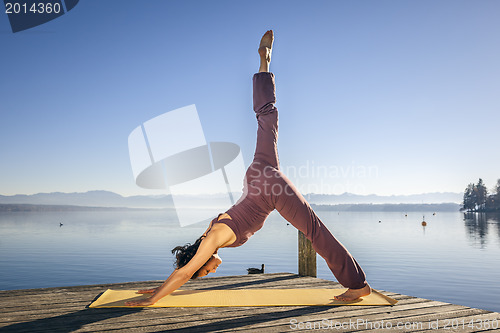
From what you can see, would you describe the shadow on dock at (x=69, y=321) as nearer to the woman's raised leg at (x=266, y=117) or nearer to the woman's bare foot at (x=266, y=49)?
the woman's raised leg at (x=266, y=117)

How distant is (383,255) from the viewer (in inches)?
928

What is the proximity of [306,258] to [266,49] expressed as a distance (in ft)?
9.51

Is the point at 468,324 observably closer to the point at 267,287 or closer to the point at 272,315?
the point at 272,315

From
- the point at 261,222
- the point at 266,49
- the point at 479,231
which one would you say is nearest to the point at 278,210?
the point at 261,222

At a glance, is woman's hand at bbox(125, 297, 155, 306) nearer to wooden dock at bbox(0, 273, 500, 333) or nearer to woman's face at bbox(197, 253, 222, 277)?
wooden dock at bbox(0, 273, 500, 333)

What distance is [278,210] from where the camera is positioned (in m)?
3.78

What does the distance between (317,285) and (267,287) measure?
2.08 feet

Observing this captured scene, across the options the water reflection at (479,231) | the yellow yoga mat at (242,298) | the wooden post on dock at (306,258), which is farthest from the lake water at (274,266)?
the yellow yoga mat at (242,298)

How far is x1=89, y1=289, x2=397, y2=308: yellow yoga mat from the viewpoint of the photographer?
3.64 meters

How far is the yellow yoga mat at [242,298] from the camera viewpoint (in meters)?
3.64

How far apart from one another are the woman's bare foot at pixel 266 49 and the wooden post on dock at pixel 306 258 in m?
2.46

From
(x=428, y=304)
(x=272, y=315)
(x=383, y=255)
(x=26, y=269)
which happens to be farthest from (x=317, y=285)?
(x=383, y=255)

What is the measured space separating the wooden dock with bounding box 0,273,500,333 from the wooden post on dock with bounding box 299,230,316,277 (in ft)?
5.35

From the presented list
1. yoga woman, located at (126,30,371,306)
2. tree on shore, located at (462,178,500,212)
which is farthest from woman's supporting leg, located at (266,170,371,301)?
tree on shore, located at (462,178,500,212)
